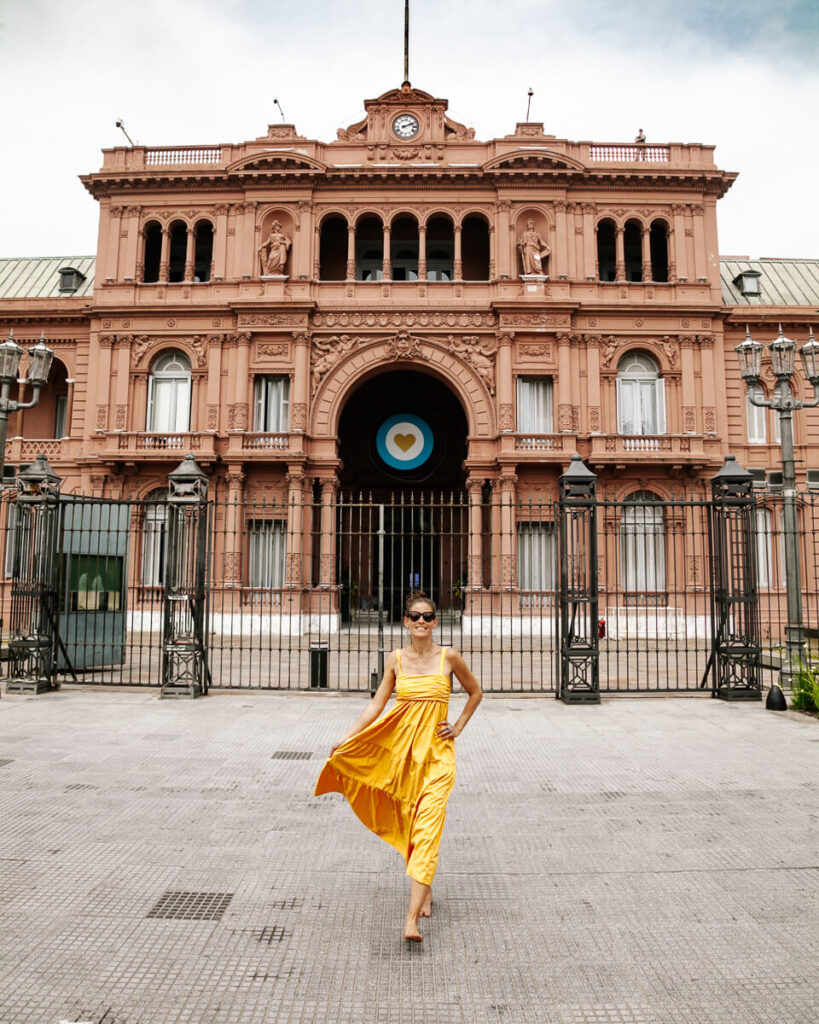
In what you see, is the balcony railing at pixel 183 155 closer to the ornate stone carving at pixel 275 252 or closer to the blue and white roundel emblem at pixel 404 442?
the ornate stone carving at pixel 275 252

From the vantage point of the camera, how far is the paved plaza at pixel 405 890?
3.31 m

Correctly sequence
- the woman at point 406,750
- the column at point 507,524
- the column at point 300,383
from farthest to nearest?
the column at point 300,383, the column at point 507,524, the woman at point 406,750

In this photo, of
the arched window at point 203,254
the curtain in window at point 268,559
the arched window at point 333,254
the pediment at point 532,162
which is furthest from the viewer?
the arched window at point 333,254

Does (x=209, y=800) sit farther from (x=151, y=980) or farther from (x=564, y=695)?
(x=564, y=695)

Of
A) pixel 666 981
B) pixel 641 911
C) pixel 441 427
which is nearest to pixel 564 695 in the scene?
pixel 641 911

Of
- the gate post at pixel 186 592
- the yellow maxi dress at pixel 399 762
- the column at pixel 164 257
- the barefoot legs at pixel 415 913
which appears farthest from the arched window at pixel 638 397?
the barefoot legs at pixel 415 913

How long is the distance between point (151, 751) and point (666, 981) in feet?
19.2

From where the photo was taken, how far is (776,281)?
28.1 m

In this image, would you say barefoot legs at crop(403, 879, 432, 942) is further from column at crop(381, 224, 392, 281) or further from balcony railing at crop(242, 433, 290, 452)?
column at crop(381, 224, 392, 281)

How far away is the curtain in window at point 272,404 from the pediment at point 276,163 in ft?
24.1

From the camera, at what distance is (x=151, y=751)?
7660 millimetres

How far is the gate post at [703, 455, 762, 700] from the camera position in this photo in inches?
439

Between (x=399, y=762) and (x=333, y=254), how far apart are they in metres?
25.6

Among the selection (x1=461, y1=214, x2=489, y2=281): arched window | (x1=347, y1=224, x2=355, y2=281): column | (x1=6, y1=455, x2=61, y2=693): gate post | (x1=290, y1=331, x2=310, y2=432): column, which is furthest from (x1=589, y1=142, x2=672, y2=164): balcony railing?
(x1=6, y1=455, x2=61, y2=693): gate post
